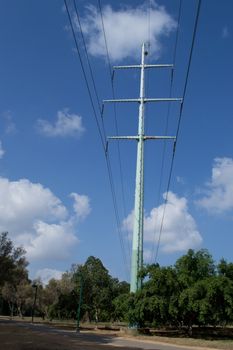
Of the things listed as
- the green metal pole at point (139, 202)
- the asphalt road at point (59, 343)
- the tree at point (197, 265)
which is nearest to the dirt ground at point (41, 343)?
the asphalt road at point (59, 343)

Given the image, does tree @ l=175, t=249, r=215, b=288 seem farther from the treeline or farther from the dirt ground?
the dirt ground

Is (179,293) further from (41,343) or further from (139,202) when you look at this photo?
(41,343)

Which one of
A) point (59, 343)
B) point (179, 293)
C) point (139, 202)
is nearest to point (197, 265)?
point (179, 293)

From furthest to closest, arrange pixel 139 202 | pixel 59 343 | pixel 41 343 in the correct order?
pixel 139 202, pixel 59 343, pixel 41 343

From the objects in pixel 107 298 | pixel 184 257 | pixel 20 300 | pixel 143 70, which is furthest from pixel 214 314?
pixel 20 300

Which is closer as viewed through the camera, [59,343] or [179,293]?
[59,343]

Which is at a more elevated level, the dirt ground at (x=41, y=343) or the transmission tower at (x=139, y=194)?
the transmission tower at (x=139, y=194)

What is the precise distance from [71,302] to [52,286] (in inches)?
213

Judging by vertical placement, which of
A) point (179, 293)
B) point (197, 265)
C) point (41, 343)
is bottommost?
point (41, 343)

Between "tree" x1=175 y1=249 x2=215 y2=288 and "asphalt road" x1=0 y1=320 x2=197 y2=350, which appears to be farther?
"tree" x1=175 y1=249 x2=215 y2=288

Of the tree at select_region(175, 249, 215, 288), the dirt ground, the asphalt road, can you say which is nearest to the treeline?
the tree at select_region(175, 249, 215, 288)

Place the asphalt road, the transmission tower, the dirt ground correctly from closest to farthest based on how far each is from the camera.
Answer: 1. the dirt ground
2. the asphalt road
3. the transmission tower

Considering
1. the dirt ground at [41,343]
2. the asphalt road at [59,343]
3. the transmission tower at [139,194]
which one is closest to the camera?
the dirt ground at [41,343]

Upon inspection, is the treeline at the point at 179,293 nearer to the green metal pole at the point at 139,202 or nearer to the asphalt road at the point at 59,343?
the green metal pole at the point at 139,202
